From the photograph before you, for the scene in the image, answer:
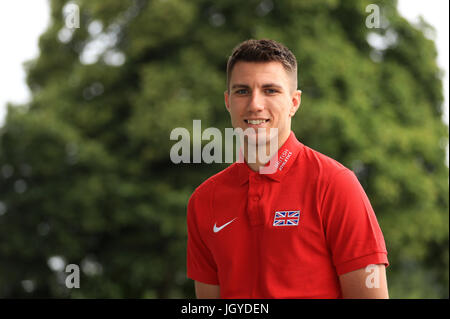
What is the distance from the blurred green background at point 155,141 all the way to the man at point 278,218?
8550 mm

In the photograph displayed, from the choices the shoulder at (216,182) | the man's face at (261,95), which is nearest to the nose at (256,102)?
the man's face at (261,95)

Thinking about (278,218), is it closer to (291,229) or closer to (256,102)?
(291,229)

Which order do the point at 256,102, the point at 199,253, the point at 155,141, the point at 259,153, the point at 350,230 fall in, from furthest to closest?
the point at 155,141
the point at 199,253
the point at 259,153
the point at 256,102
the point at 350,230

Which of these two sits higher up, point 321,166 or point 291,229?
point 321,166

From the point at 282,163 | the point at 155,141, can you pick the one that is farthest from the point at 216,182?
the point at 155,141

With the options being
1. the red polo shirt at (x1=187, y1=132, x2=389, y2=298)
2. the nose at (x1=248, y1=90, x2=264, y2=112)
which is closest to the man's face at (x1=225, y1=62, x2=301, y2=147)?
the nose at (x1=248, y1=90, x2=264, y2=112)

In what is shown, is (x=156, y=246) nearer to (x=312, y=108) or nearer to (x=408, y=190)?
(x=312, y=108)

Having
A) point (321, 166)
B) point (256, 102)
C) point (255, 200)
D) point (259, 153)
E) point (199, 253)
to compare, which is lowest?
point (199, 253)

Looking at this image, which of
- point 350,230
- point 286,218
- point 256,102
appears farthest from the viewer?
point 256,102

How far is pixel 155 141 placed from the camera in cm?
1173

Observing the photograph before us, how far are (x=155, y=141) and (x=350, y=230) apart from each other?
31.4 ft

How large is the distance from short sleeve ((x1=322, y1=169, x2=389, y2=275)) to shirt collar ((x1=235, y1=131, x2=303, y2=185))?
0.29m

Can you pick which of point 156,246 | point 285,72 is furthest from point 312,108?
point 285,72

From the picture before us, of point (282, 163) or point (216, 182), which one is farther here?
point (216, 182)
